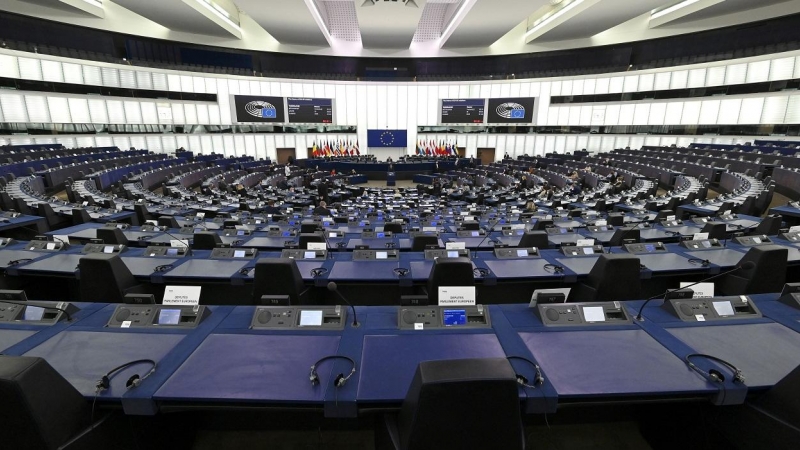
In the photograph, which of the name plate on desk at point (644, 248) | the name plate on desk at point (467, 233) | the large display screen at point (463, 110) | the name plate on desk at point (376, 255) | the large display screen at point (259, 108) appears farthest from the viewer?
the large display screen at point (463, 110)

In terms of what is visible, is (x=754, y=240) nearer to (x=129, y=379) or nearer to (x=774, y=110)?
(x=129, y=379)

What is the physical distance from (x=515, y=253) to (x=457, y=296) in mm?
2043

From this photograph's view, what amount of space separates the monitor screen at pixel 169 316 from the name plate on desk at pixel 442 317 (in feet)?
5.11

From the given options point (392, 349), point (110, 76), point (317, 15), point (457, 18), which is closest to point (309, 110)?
point (317, 15)

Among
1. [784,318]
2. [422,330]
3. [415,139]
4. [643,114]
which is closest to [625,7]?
[643,114]

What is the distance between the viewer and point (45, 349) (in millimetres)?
2152

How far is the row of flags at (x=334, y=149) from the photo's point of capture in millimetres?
29078

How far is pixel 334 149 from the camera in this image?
29.7 meters

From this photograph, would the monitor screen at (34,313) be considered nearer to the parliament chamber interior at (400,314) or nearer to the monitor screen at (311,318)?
the parliament chamber interior at (400,314)

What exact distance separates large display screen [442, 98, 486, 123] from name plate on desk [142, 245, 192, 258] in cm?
2744

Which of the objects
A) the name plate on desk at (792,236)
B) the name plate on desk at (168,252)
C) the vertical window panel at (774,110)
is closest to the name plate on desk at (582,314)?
the name plate on desk at (168,252)

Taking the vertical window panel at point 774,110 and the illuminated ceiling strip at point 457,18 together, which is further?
the illuminated ceiling strip at point 457,18

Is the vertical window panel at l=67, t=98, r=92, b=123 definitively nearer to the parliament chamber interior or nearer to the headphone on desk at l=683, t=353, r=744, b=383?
the parliament chamber interior

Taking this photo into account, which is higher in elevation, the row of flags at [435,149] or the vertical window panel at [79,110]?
the vertical window panel at [79,110]
